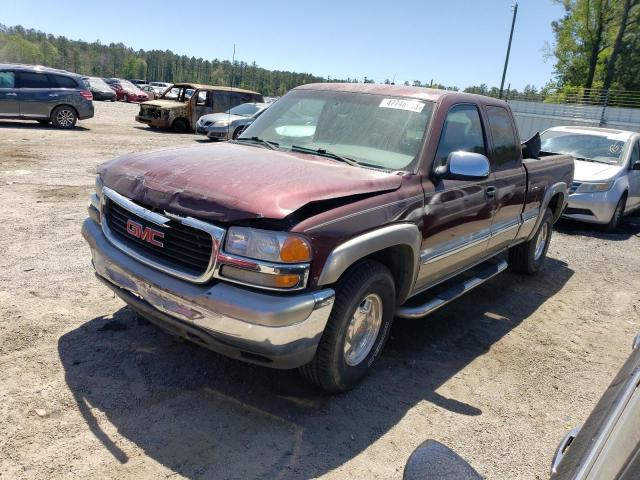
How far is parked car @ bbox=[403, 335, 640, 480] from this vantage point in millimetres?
988

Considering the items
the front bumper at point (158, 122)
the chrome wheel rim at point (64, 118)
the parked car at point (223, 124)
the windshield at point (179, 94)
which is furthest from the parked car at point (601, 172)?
the chrome wheel rim at point (64, 118)

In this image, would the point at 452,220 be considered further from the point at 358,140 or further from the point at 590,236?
the point at 590,236

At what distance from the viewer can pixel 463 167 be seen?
11.8ft

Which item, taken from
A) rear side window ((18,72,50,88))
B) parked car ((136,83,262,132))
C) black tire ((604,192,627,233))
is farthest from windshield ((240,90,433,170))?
parked car ((136,83,262,132))

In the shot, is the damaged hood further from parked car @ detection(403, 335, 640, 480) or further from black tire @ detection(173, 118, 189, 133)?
black tire @ detection(173, 118, 189, 133)

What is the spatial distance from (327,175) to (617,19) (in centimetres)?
4512

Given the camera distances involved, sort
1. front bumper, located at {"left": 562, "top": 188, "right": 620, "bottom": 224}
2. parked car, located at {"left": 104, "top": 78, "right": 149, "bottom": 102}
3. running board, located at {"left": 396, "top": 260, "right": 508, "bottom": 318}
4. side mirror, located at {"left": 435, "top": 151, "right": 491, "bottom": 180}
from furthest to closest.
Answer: parked car, located at {"left": 104, "top": 78, "right": 149, "bottom": 102} → front bumper, located at {"left": 562, "top": 188, "right": 620, "bottom": 224} → running board, located at {"left": 396, "top": 260, "right": 508, "bottom": 318} → side mirror, located at {"left": 435, "top": 151, "right": 491, "bottom": 180}

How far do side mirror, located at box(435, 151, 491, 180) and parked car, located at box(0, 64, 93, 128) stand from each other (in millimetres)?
14997

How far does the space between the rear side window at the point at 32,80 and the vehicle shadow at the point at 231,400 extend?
44.7ft

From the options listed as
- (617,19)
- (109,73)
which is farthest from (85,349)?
(109,73)

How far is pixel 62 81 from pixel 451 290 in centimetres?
1515

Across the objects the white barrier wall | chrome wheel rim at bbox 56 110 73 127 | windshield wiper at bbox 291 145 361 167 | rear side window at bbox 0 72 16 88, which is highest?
the white barrier wall

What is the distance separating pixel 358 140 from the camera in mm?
3879

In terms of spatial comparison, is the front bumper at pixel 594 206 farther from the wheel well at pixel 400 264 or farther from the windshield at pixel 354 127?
the wheel well at pixel 400 264
